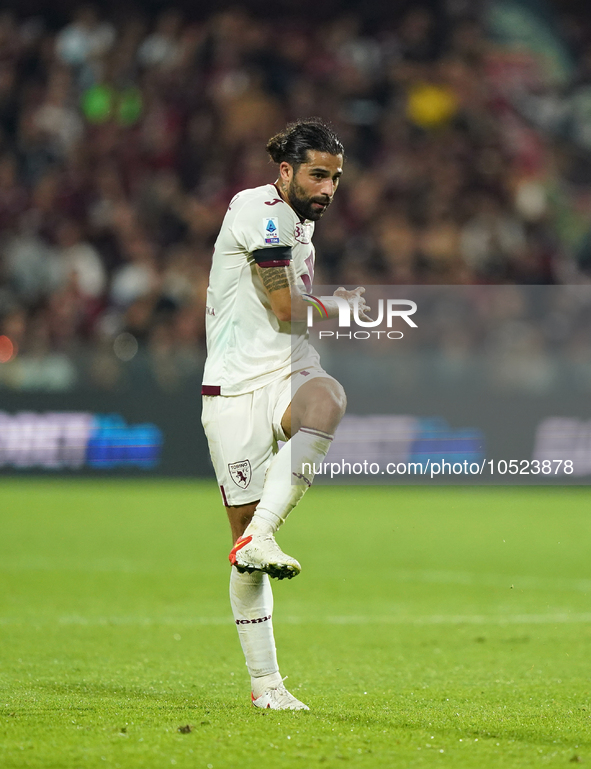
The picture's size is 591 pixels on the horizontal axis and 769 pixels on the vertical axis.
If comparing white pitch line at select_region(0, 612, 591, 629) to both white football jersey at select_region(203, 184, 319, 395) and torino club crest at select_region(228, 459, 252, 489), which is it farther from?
white football jersey at select_region(203, 184, 319, 395)

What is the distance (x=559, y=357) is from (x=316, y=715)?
8.86 m

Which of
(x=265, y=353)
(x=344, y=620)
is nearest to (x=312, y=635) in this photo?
(x=344, y=620)

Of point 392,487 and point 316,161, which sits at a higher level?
point 316,161

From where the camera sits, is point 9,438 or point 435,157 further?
point 435,157

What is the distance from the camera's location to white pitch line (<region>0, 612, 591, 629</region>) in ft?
21.1

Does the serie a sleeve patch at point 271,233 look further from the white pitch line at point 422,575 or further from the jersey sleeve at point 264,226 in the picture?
the white pitch line at point 422,575

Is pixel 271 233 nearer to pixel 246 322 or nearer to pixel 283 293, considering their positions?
pixel 283 293

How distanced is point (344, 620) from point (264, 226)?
10.4ft

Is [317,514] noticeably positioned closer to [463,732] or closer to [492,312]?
[492,312]

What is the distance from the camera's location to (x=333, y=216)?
14.8 metres

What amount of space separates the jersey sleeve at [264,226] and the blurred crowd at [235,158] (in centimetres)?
875

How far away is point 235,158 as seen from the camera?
1561 centimetres

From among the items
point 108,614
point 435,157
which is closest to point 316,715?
point 108,614

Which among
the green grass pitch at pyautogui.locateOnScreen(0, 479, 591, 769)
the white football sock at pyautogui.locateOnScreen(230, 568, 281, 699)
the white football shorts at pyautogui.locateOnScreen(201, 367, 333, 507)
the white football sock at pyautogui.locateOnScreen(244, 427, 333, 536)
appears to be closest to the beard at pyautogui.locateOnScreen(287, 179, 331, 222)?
the white football shorts at pyautogui.locateOnScreen(201, 367, 333, 507)
